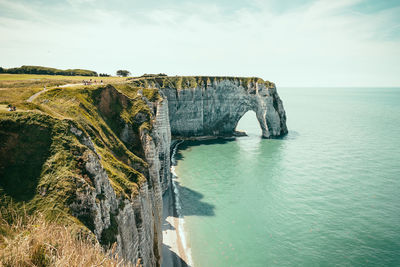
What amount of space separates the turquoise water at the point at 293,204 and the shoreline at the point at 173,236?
51.6 inches

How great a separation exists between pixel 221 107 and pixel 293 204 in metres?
64.3

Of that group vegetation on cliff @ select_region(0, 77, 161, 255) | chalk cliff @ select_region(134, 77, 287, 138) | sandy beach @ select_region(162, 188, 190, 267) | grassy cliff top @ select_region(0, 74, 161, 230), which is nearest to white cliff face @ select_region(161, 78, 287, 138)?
chalk cliff @ select_region(134, 77, 287, 138)

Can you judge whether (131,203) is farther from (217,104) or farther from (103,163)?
(217,104)

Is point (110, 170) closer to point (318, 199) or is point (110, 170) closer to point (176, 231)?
point (176, 231)

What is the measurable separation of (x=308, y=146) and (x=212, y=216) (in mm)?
57308

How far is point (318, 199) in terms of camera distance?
46.7 m

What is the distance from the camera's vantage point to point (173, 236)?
3709 cm

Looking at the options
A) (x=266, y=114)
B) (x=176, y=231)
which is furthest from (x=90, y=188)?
(x=266, y=114)

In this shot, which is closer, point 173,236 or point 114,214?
point 114,214

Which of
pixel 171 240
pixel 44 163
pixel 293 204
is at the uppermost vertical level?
pixel 44 163

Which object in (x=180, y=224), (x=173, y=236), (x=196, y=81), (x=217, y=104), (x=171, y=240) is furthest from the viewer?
(x=217, y=104)

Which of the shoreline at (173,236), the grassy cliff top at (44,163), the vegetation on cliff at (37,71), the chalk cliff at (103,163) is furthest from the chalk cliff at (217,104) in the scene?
the grassy cliff top at (44,163)

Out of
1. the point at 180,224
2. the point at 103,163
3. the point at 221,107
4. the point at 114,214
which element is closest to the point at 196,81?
the point at 221,107

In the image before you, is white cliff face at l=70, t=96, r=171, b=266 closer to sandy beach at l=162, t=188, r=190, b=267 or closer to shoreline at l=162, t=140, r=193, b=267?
sandy beach at l=162, t=188, r=190, b=267
